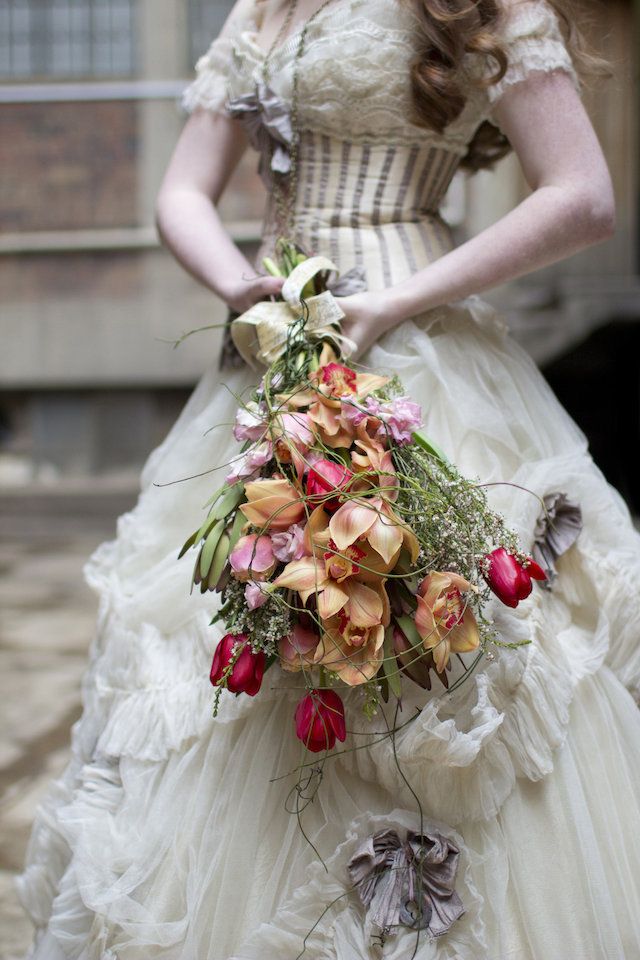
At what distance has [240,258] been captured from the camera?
1.55m

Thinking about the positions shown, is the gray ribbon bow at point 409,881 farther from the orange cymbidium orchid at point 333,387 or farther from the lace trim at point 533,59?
the lace trim at point 533,59

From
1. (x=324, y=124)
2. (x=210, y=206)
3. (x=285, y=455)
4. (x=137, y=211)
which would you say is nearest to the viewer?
(x=285, y=455)

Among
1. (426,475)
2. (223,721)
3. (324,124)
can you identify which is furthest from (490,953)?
(324,124)

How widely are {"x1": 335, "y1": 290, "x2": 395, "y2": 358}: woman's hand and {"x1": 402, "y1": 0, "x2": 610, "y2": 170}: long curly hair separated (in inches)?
11.4

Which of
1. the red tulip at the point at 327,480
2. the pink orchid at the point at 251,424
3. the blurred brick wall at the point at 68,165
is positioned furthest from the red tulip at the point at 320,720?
the blurred brick wall at the point at 68,165

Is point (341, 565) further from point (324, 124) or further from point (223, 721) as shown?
point (324, 124)

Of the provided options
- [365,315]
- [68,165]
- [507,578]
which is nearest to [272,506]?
[507,578]

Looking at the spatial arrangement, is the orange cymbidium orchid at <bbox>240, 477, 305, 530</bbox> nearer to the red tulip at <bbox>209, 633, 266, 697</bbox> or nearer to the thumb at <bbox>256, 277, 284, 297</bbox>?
the red tulip at <bbox>209, 633, 266, 697</bbox>

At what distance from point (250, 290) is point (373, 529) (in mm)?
530

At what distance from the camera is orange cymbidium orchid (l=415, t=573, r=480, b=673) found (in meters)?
1.05

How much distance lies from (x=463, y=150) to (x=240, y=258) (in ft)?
1.30

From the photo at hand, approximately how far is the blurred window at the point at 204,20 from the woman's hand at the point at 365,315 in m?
5.86

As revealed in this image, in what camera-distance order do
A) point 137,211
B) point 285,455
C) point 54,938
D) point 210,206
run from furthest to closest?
point 137,211 < point 210,206 < point 54,938 < point 285,455

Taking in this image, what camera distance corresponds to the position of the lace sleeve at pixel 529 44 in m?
1.32
